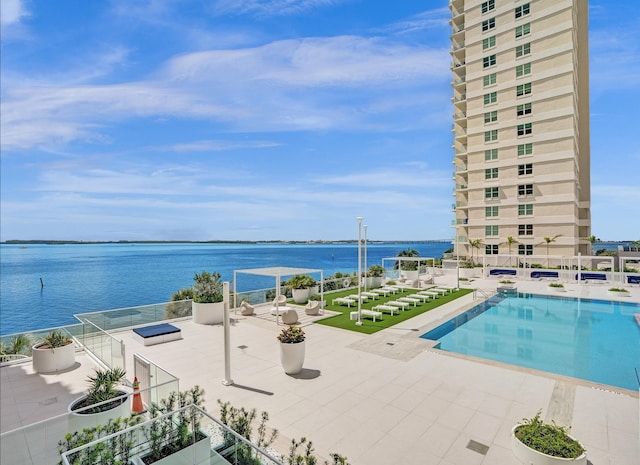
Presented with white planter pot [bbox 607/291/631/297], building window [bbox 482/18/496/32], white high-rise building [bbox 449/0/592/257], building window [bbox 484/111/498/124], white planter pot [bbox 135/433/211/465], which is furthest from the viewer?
building window [bbox 482/18/496/32]

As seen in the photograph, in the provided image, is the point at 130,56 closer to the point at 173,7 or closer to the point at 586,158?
the point at 173,7

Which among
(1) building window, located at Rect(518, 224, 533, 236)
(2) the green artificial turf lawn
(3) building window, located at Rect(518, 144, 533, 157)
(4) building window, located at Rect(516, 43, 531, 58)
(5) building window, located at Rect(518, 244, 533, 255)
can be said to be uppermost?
(4) building window, located at Rect(516, 43, 531, 58)

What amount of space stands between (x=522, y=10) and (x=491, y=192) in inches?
863

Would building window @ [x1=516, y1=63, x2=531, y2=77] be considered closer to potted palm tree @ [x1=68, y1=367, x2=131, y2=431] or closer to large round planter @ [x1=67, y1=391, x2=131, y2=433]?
potted palm tree @ [x1=68, y1=367, x2=131, y2=431]

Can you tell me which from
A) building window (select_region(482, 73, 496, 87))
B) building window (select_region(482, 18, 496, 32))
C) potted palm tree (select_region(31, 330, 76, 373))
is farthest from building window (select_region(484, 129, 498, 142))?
potted palm tree (select_region(31, 330, 76, 373))

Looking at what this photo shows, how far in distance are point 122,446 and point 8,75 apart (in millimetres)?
15046

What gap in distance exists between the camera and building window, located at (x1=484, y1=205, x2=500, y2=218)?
43.8 metres

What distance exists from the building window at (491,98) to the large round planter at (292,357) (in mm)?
45738

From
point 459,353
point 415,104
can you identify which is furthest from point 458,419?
point 415,104

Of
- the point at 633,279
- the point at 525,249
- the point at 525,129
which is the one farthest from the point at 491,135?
the point at 633,279

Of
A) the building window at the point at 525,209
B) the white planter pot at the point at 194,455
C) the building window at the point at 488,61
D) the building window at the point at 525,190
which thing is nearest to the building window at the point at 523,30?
the building window at the point at 488,61

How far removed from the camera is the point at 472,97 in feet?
151

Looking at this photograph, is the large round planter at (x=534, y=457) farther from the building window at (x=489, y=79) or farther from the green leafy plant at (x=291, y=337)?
the building window at (x=489, y=79)

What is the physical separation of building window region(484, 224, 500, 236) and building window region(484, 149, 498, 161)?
8576mm
